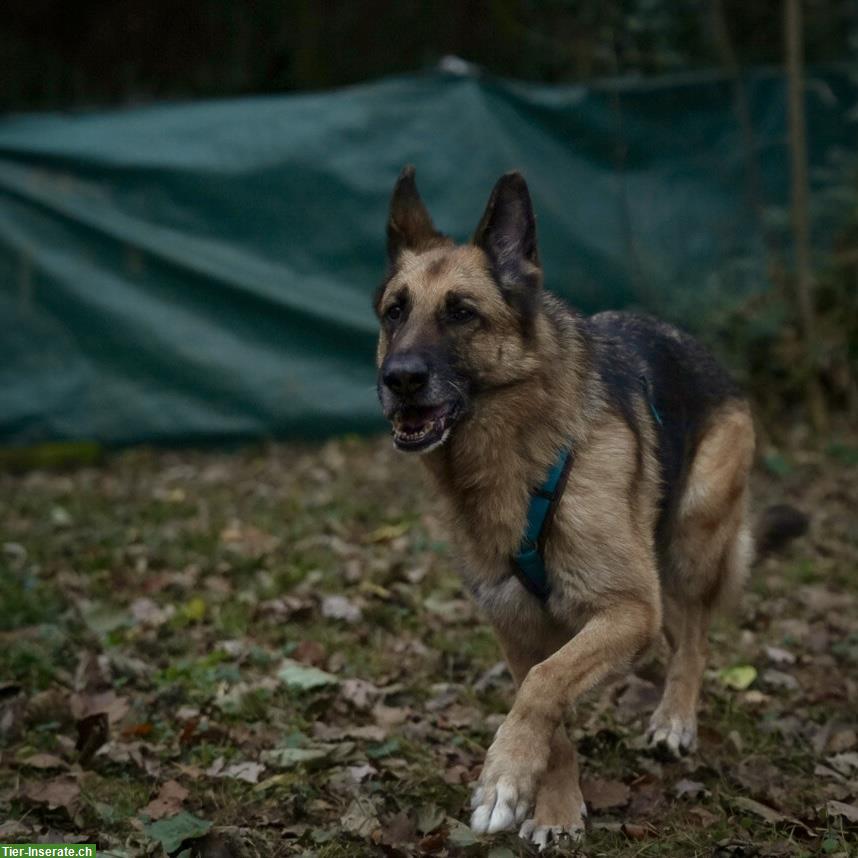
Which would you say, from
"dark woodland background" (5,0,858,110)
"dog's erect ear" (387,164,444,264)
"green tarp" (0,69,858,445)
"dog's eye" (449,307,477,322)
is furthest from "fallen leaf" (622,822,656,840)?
"dark woodland background" (5,0,858,110)

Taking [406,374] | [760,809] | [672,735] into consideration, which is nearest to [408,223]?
[406,374]

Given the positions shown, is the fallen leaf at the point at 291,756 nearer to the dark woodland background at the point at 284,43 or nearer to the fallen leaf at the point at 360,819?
the fallen leaf at the point at 360,819

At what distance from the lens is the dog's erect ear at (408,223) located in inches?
173

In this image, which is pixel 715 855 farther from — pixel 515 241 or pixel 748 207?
pixel 748 207

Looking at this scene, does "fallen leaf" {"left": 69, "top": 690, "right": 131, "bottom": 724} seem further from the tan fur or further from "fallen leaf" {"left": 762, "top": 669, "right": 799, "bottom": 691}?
"fallen leaf" {"left": 762, "top": 669, "right": 799, "bottom": 691}

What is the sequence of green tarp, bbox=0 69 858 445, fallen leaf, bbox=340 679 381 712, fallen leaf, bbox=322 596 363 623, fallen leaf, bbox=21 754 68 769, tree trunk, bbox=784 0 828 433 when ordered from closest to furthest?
1. fallen leaf, bbox=21 754 68 769
2. fallen leaf, bbox=340 679 381 712
3. fallen leaf, bbox=322 596 363 623
4. tree trunk, bbox=784 0 828 433
5. green tarp, bbox=0 69 858 445

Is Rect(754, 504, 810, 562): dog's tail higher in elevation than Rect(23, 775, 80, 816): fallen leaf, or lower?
higher

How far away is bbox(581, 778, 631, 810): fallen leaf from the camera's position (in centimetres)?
394

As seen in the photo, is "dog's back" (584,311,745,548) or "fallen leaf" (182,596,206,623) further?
"fallen leaf" (182,596,206,623)

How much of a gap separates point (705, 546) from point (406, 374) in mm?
1619

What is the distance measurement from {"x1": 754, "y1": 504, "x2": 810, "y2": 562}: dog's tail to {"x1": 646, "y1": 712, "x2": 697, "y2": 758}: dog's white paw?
110 cm

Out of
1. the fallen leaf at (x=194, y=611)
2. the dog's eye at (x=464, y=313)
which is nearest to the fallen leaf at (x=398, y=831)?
the dog's eye at (x=464, y=313)

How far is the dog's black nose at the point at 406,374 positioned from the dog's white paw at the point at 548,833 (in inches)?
53.0

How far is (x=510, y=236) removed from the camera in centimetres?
412
